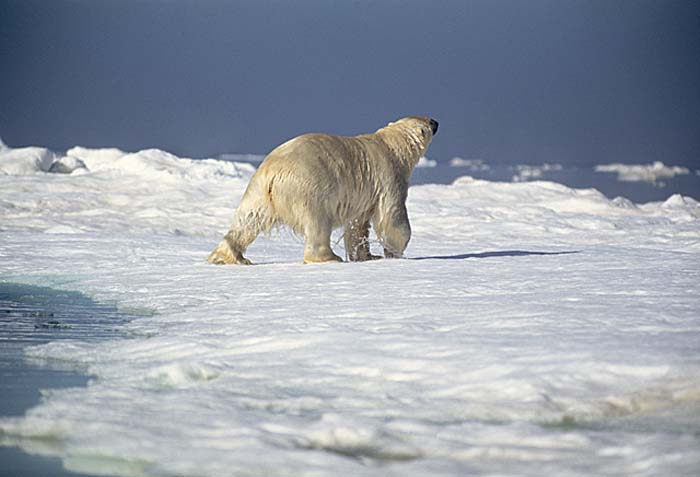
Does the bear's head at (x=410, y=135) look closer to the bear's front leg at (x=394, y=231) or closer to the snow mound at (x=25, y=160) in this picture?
the bear's front leg at (x=394, y=231)

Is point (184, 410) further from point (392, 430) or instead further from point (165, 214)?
point (165, 214)

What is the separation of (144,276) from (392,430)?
4346mm

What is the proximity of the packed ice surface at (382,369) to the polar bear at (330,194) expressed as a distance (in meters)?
0.46

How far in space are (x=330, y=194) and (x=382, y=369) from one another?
4090 millimetres

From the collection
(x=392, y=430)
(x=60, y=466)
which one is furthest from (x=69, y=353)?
(x=392, y=430)

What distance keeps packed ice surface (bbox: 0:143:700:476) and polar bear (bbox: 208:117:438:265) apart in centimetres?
46

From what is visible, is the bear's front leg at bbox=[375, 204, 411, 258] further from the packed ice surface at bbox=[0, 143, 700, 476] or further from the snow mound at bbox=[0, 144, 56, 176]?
the snow mound at bbox=[0, 144, 56, 176]

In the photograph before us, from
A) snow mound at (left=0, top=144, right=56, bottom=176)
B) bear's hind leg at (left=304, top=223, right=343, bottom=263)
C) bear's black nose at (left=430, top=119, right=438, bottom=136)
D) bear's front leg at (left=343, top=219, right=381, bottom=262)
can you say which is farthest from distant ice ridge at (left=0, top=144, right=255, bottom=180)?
bear's hind leg at (left=304, top=223, right=343, bottom=263)

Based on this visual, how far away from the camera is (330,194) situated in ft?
23.9

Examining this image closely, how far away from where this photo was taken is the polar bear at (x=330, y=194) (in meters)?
7.17

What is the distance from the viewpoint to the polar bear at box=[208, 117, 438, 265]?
717cm

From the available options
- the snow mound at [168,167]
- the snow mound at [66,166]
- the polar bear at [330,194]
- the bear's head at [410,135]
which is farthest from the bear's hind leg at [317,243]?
the snow mound at [66,166]

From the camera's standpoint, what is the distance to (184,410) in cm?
279

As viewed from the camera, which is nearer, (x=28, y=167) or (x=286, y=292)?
(x=286, y=292)
